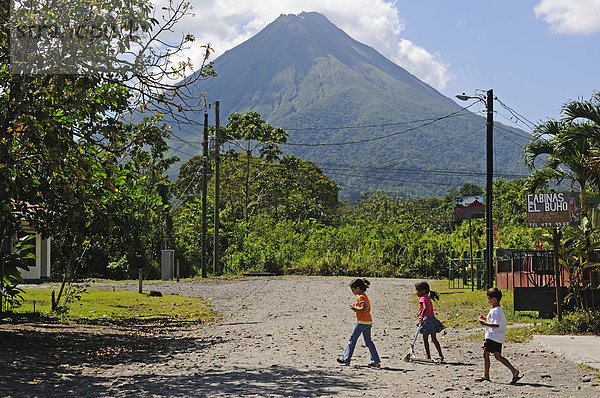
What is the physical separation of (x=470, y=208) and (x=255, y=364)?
22300mm

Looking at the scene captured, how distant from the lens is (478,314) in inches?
704

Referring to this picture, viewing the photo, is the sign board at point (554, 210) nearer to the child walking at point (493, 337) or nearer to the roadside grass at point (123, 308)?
the child walking at point (493, 337)

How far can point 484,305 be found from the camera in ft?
66.7

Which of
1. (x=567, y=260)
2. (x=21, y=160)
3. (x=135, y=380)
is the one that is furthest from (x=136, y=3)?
(x=567, y=260)

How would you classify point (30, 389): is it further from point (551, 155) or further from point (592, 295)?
point (551, 155)

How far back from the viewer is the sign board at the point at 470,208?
31.0 metres

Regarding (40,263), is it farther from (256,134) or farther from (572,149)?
(572,149)

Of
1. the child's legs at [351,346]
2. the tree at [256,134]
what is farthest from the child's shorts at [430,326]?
the tree at [256,134]

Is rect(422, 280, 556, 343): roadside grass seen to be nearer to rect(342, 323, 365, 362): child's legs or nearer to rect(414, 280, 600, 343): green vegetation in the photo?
rect(414, 280, 600, 343): green vegetation

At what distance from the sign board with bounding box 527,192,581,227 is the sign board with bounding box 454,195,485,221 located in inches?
634

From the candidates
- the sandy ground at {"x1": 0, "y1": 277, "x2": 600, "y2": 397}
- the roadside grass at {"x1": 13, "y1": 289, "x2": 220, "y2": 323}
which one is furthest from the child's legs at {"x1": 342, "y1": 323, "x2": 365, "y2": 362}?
the roadside grass at {"x1": 13, "y1": 289, "x2": 220, "y2": 323}

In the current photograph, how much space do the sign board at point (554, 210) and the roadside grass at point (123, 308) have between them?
26.7 feet

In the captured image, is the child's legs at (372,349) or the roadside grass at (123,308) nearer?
the child's legs at (372,349)

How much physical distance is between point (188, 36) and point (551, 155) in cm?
1675
